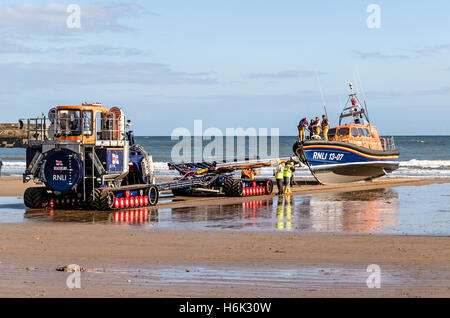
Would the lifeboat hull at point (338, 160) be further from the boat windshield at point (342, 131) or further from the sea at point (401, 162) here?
the sea at point (401, 162)

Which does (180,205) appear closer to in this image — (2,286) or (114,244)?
(114,244)

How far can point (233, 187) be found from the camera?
89.5 feet

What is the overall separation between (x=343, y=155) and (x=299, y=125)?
2.81 meters

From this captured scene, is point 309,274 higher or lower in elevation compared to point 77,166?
lower

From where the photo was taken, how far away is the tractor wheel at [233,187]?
27.3 m

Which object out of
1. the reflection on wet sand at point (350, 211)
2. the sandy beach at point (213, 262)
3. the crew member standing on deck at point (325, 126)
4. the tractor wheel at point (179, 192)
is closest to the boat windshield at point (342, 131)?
the crew member standing on deck at point (325, 126)

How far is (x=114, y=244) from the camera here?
14.7 metres

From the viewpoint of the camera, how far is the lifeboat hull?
33469mm

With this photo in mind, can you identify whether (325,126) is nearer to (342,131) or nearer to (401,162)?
(342,131)

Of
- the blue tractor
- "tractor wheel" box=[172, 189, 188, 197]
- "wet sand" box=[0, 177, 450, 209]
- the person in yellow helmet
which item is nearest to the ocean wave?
"wet sand" box=[0, 177, 450, 209]

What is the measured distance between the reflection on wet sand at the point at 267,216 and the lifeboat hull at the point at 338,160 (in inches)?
298

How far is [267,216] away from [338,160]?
1460 centimetres

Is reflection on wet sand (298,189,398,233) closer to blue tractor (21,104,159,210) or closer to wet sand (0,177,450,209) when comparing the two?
wet sand (0,177,450,209)
